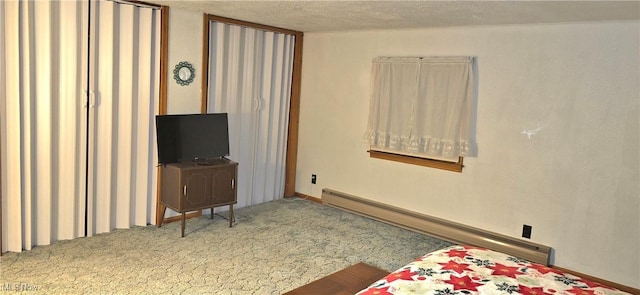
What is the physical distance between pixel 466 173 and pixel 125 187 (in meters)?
3.15

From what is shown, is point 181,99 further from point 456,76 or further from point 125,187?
point 456,76

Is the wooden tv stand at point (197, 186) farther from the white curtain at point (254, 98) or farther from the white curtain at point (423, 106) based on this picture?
the white curtain at point (423, 106)

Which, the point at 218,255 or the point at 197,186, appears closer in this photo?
the point at 218,255

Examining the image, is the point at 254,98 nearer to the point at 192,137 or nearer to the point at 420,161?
the point at 192,137

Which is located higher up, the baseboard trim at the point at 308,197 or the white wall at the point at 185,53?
the white wall at the point at 185,53

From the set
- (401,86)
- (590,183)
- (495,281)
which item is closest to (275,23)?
(401,86)

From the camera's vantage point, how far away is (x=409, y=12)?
3979mm

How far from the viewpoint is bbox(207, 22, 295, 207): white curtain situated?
16.8 feet

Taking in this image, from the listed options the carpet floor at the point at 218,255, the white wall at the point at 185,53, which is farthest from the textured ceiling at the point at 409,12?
the carpet floor at the point at 218,255

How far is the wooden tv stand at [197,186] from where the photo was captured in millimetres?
4359

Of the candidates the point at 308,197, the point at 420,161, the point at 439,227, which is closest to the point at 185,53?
the point at 308,197

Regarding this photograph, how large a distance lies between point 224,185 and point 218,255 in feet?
2.72

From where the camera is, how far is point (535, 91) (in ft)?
13.9

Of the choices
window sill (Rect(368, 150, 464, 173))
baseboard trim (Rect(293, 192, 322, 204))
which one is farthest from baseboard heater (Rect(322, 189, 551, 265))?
window sill (Rect(368, 150, 464, 173))
